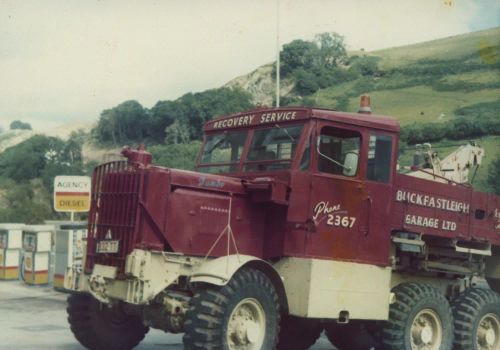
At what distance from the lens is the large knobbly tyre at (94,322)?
31.3 ft

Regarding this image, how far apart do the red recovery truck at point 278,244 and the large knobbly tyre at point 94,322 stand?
2cm

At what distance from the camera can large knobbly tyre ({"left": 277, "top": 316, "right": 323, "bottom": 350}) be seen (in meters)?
10.5

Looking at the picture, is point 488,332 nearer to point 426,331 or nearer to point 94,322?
point 426,331

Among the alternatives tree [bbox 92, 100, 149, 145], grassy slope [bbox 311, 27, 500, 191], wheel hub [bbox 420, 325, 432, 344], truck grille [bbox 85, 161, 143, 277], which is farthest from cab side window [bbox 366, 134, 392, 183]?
tree [bbox 92, 100, 149, 145]

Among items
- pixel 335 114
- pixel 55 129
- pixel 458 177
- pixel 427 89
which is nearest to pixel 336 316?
pixel 335 114

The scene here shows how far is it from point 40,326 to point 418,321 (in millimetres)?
6481

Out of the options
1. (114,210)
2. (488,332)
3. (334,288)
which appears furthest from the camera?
(488,332)

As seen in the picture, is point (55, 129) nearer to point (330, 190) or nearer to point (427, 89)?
point (427, 89)

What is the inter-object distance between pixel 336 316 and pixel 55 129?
145716 mm

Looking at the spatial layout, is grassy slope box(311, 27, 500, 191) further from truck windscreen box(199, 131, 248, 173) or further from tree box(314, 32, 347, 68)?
truck windscreen box(199, 131, 248, 173)

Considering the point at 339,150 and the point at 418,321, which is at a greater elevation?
Result: the point at 339,150

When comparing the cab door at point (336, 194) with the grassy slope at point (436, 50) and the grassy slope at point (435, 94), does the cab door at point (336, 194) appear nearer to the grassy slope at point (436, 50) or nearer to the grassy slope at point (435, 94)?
the grassy slope at point (435, 94)

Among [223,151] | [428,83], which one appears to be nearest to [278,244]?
[223,151]

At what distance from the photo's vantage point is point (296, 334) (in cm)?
1085
